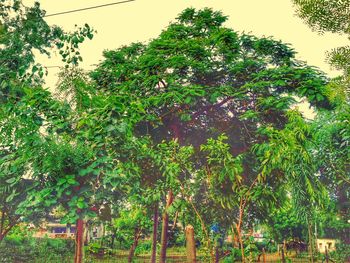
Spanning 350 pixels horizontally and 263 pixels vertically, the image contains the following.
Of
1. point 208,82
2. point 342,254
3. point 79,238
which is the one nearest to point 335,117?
point 208,82

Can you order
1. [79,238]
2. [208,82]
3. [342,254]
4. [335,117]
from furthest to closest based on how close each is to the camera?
[342,254] → [335,117] → [208,82] → [79,238]

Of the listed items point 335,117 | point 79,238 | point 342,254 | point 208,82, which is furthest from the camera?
point 342,254

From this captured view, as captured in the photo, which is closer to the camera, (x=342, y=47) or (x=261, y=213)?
(x=342, y=47)

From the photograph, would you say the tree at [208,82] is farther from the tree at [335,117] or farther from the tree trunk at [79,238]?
the tree trunk at [79,238]

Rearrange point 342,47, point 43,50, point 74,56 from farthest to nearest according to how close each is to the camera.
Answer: point 43,50
point 74,56
point 342,47

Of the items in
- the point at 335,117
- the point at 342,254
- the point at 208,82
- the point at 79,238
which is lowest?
the point at 342,254

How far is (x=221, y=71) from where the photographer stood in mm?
16766

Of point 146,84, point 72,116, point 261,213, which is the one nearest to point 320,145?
point 261,213

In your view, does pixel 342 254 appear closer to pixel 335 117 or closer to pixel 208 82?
pixel 335 117

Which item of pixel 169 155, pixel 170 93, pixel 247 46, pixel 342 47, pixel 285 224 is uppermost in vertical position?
pixel 247 46

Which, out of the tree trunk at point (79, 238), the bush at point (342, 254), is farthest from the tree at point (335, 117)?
the tree trunk at point (79, 238)

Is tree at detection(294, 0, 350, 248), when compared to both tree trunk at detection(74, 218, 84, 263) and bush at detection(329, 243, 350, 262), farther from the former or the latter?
tree trunk at detection(74, 218, 84, 263)

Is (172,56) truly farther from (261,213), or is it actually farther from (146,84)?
(261,213)

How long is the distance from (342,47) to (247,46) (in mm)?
12022
